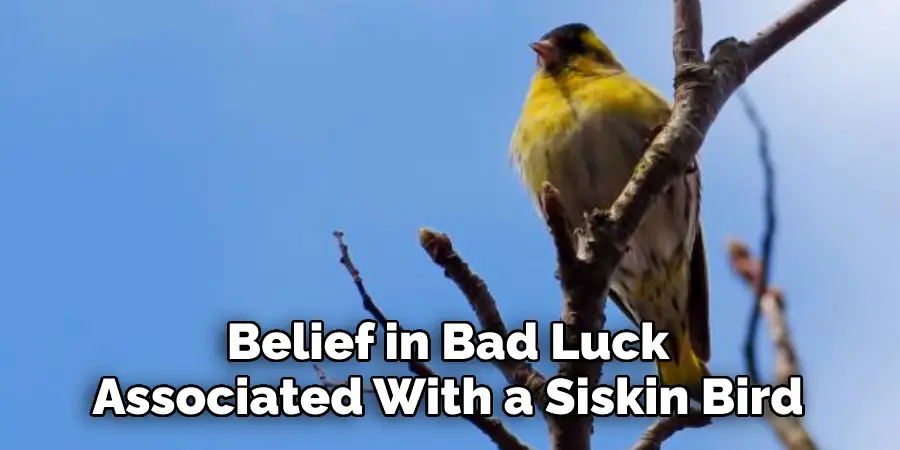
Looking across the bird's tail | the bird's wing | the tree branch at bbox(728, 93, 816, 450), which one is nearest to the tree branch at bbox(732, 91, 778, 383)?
the tree branch at bbox(728, 93, 816, 450)

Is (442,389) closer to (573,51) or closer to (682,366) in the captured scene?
(682,366)

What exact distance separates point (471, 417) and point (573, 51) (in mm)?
3537

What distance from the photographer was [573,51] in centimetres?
583

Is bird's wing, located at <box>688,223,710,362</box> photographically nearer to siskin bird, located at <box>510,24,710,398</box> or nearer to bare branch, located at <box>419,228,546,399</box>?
siskin bird, located at <box>510,24,710,398</box>

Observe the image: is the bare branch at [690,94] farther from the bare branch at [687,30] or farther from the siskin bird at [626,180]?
the siskin bird at [626,180]

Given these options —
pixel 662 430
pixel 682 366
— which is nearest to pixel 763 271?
pixel 662 430

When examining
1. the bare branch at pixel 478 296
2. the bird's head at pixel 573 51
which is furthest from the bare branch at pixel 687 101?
the bird's head at pixel 573 51

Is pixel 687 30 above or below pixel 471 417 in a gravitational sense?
above

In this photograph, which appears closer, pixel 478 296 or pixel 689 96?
pixel 478 296

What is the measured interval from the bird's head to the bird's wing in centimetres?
95

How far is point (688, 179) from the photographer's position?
506 cm

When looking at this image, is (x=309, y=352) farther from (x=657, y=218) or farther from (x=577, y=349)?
(x=577, y=349)

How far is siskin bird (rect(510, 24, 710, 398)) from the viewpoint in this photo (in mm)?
4934

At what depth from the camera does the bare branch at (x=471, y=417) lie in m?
2.56
